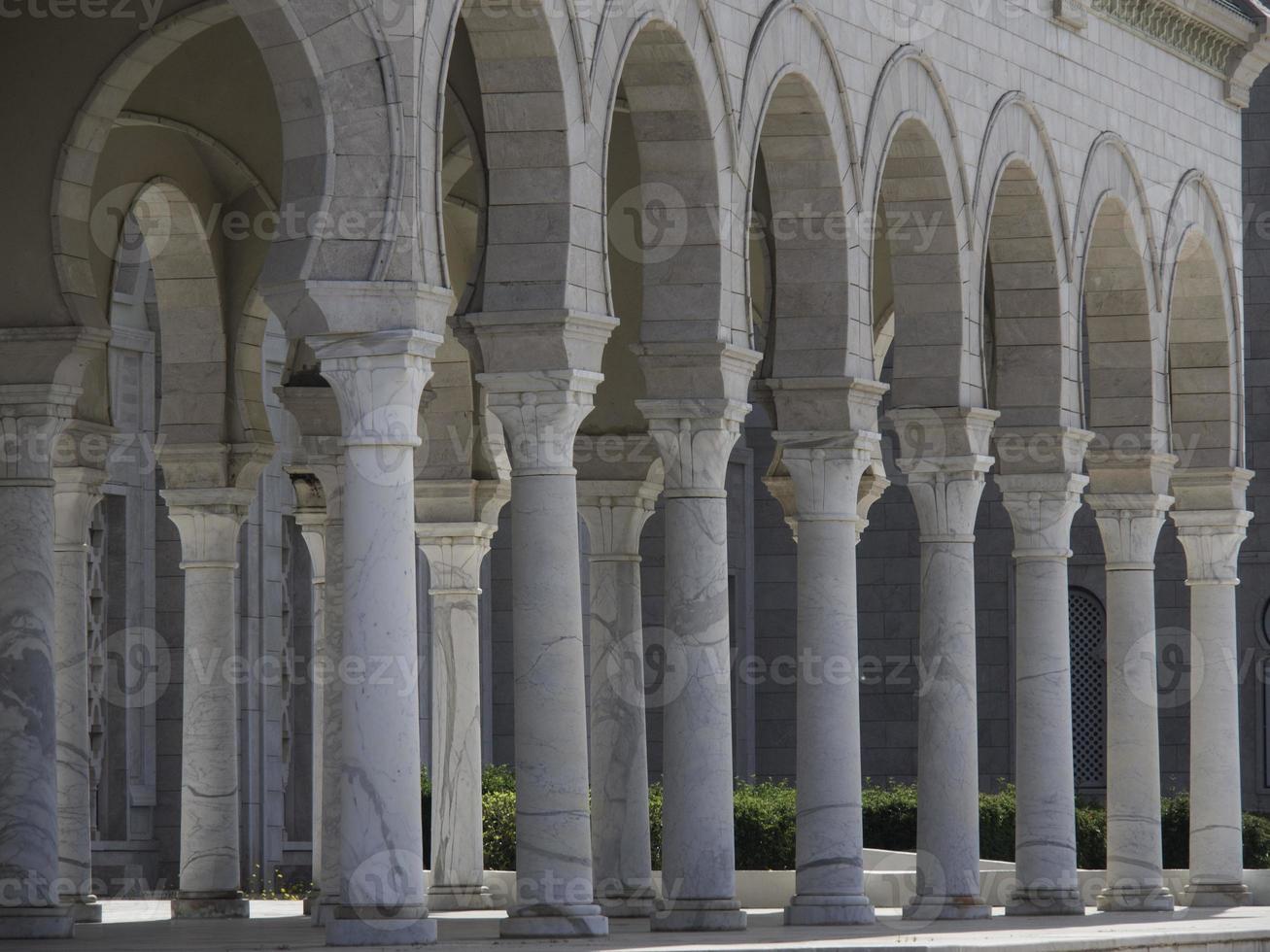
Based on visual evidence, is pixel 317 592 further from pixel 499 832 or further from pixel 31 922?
pixel 31 922

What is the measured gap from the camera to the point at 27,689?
1902 centimetres

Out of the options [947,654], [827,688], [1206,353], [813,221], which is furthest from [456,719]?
[1206,353]

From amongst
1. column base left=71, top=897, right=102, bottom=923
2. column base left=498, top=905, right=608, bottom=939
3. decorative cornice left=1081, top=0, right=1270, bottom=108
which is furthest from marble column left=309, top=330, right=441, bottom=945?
decorative cornice left=1081, top=0, right=1270, bottom=108

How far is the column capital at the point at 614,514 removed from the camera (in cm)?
2611

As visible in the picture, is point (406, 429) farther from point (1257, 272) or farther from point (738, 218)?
point (1257, 272)

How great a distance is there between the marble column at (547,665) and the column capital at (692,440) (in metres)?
2.18

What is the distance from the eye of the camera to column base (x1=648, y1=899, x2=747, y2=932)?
20125 mm

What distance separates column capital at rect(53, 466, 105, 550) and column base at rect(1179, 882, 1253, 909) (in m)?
12.7

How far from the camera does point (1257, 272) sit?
39.4 meters

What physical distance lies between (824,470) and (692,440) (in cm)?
189

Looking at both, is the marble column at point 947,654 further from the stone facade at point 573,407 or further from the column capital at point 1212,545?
the column capital at point 1212,545

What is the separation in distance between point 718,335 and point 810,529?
7.68ft

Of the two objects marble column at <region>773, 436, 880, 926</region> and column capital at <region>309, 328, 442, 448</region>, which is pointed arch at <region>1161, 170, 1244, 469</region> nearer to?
marble column at <region>773, 436, 880, 926</region>

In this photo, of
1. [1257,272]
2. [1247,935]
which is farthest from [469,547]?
[1257,272]
